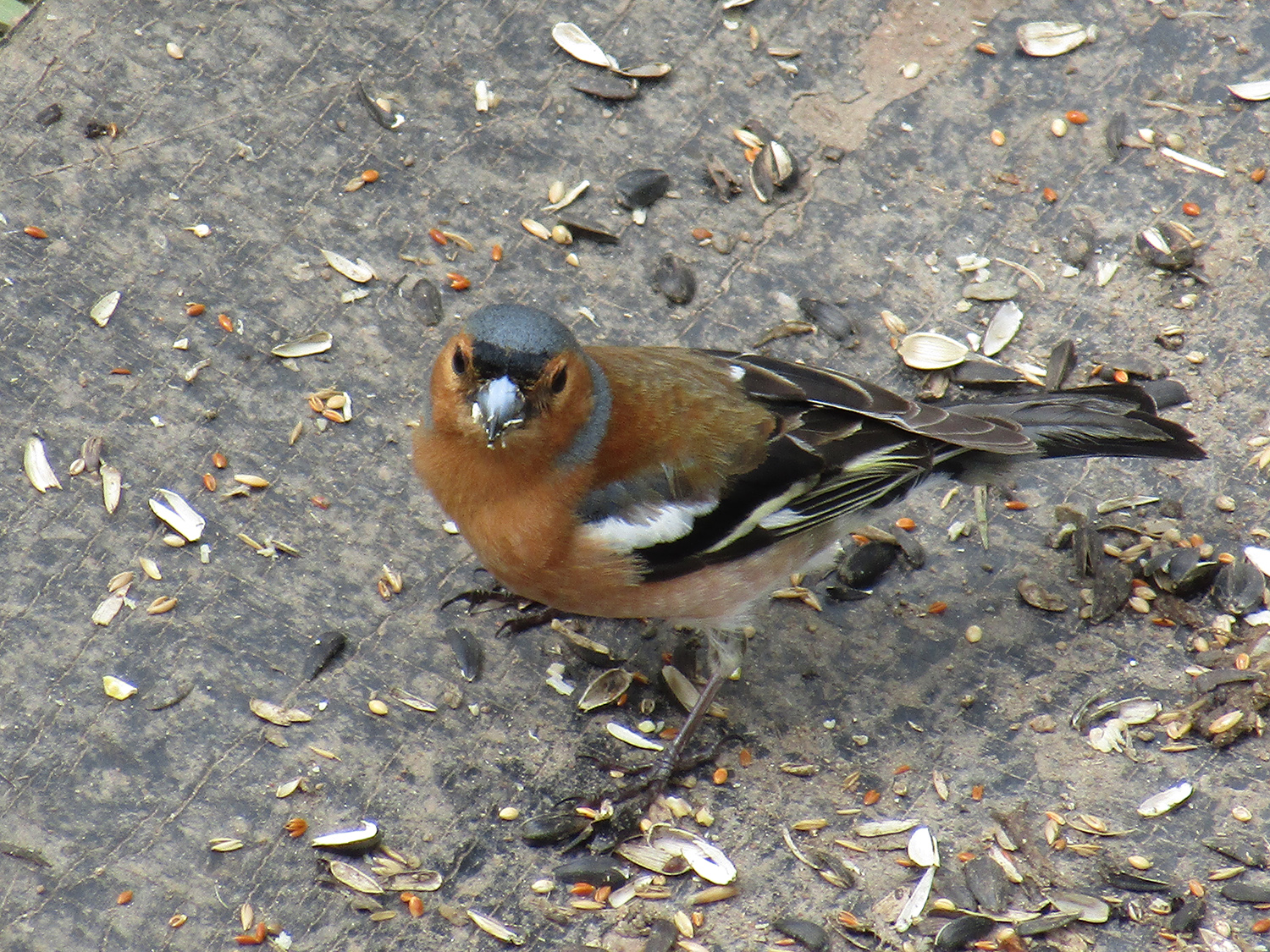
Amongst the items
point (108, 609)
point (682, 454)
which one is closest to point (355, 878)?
point (108, 609)

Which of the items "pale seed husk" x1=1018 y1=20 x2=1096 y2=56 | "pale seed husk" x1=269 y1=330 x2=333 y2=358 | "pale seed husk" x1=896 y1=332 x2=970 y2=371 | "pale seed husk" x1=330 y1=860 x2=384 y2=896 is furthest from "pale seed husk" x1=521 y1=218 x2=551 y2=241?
"pale seed husk" x1=330 y1=860 x2=384 y2=896

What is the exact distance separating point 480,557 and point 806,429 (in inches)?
44.1

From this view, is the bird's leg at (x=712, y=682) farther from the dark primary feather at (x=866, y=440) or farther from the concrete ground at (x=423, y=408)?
the dark primary feather at (x=866, y=440)

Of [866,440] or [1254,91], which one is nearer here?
[866,440]

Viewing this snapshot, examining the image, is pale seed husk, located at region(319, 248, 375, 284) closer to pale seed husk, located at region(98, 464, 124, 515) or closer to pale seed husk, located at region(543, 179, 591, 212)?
pale seed husk, located at region(543, 179, 591, 212)

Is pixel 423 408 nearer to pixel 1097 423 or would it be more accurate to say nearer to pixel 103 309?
pixel 103 309

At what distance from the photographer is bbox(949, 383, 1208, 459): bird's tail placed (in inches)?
156

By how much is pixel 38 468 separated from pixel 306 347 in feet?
3.05

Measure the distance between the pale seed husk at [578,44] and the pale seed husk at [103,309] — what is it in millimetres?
1939

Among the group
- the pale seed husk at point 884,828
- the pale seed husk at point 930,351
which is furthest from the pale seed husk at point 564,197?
the pale seed husk at point 884,828

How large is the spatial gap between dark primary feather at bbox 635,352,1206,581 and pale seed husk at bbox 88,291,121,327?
6.66 ft

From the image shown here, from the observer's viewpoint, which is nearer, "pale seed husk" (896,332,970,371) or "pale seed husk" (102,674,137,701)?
"pale seed husk" (102,674,137,701)

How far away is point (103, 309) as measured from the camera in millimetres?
4117

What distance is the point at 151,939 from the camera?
10.4ft
